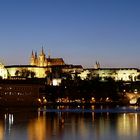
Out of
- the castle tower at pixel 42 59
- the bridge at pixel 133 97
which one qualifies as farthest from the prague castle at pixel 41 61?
the bridge at pixel 133 97

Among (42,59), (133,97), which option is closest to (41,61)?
(42,59)

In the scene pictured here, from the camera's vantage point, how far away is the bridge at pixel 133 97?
9685 cm

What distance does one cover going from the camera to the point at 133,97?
334 feet

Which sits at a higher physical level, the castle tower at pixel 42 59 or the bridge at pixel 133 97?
the castle tower at pixel 42 59

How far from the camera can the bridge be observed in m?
96.8

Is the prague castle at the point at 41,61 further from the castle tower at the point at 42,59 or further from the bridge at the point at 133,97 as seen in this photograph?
the bridge at the point at 133,97

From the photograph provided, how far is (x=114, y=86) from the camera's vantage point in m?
109

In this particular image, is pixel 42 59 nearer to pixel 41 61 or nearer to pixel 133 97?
pixel 41 61

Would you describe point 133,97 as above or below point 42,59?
below

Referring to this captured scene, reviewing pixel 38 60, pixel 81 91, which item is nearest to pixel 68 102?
pixel 81 91

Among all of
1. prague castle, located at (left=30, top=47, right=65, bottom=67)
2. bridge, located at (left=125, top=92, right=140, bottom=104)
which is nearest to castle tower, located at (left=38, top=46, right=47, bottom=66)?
prague castle, located at (left=30, top=47, right=65, bottom=67)

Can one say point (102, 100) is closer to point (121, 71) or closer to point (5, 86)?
point (5, 86)

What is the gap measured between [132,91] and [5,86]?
31.1 metres

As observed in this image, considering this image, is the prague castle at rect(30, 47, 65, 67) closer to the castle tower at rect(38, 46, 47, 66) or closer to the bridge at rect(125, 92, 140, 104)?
the castle tower at rect(38, 46, 47, 66)
